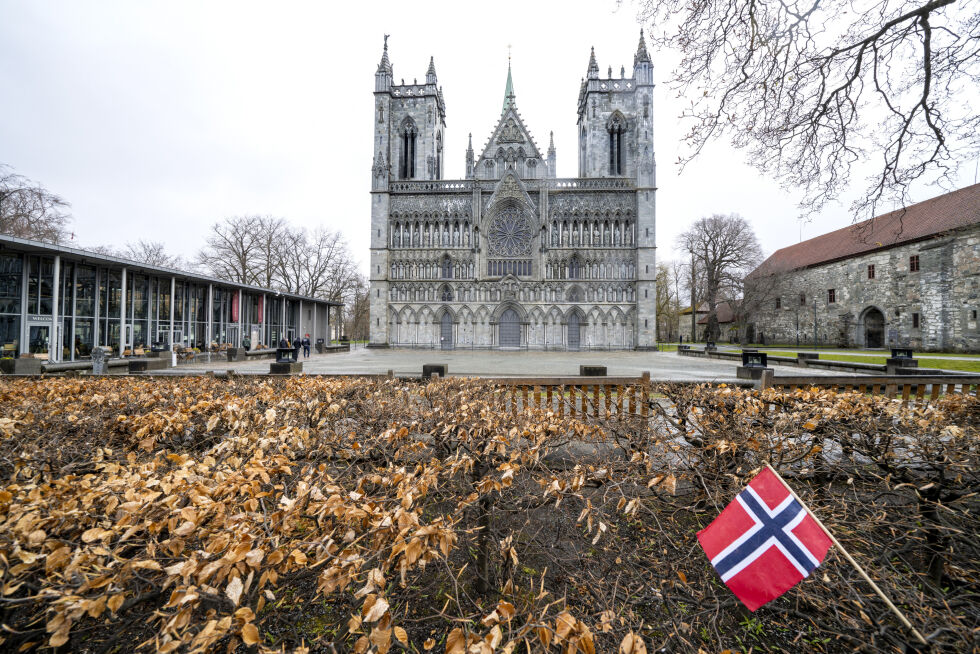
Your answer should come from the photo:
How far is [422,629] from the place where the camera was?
7.80 feet

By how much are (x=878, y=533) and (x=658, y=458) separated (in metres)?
1.49

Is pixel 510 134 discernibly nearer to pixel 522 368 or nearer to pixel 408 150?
pixel 408 150

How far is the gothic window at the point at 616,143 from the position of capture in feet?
129

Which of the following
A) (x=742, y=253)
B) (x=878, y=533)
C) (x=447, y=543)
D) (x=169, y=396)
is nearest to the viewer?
(x=447, y=543)

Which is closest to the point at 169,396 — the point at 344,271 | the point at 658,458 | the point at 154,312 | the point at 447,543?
the point at 447,543

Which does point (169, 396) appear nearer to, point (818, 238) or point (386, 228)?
point (386, 228)

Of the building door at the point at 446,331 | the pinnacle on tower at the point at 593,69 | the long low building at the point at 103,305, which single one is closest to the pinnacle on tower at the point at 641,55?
the pinnacle on tower at the point at 593,69

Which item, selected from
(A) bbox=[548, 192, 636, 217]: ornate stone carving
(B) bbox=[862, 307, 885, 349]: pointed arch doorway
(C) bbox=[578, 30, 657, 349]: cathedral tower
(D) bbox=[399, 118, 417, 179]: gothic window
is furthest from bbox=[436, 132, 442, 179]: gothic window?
(B) bbox=[862, 307, 885, 349]: pointed arch doorway

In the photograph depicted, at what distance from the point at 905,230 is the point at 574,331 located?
30.1 meters

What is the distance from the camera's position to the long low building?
16031 millimetres

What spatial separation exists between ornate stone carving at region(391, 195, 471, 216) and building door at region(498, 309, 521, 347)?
11564 mm

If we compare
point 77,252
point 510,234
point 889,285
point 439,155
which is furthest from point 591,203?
point 77,252

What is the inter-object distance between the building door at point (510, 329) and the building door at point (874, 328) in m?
33.3

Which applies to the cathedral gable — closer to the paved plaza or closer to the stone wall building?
the paved plaza
